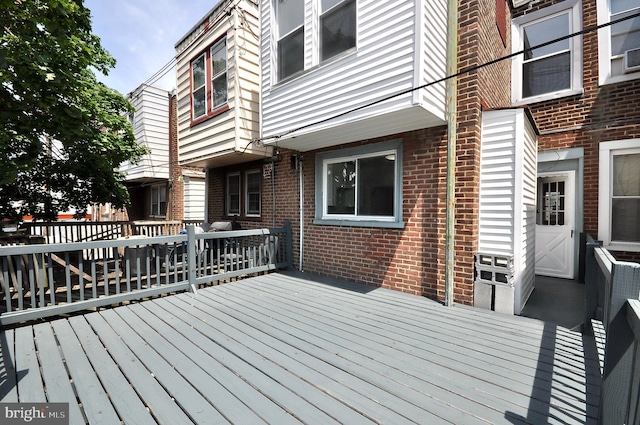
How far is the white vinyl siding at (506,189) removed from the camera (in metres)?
3.84

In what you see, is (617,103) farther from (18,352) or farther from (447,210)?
(18,352)

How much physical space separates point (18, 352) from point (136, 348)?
1053 mm

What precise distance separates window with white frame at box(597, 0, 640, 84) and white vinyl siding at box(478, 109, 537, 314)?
2.58 metres

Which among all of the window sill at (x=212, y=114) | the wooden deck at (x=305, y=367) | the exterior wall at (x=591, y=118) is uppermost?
the window sill at (x=212, y=114)

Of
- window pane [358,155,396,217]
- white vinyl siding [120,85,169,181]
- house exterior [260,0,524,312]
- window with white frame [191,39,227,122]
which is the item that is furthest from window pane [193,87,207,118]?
white vinyl siding [120,85,169,181]

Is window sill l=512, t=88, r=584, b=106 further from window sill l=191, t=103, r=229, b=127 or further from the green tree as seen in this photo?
the green tree

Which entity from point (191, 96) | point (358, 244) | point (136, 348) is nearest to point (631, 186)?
point (358, 244)

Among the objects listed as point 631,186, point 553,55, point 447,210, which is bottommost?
point 447,210

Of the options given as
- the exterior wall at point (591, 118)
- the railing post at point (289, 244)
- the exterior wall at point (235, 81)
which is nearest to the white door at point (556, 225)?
the exterior wall at point (591, 118)

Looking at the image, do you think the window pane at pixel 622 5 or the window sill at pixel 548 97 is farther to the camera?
the window sill at pixel 548 97

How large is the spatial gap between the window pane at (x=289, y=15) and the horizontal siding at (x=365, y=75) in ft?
2.17

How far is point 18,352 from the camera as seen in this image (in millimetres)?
2775

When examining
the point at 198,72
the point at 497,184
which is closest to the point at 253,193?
the point at 198,72

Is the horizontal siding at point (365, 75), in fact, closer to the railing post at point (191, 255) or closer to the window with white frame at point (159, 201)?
the railing post at point (191, 255)
